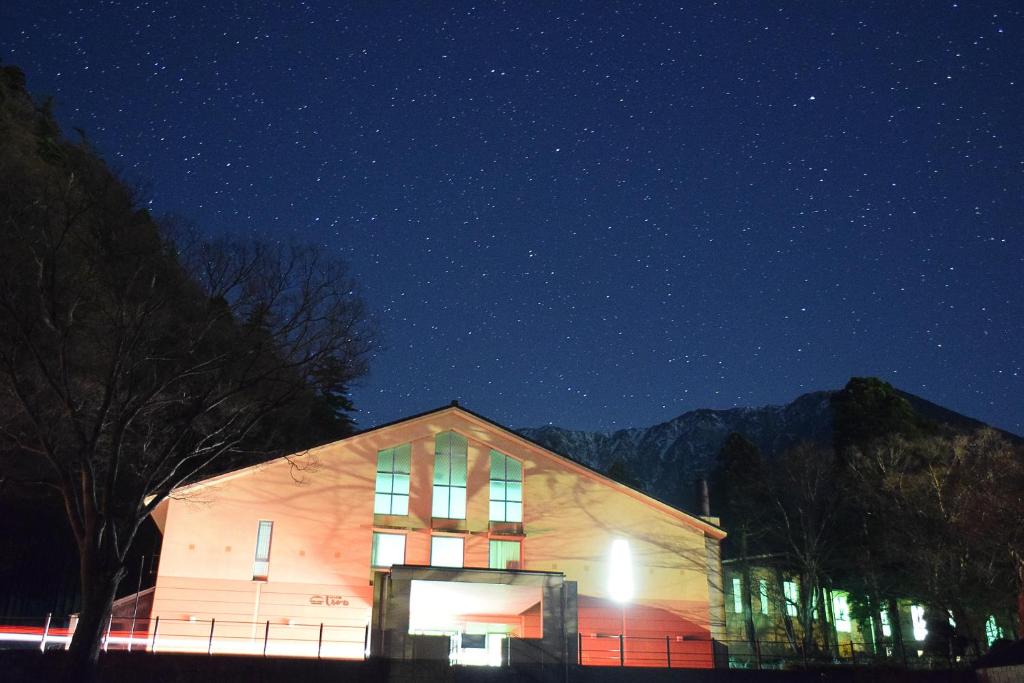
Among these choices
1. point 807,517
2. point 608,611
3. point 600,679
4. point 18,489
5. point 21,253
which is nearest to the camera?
point 21,253

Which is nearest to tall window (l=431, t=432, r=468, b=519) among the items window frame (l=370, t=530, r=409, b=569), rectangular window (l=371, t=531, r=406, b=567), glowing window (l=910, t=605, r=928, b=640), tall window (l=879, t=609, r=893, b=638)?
window frame (l=370, t=530, r=409, b=569)

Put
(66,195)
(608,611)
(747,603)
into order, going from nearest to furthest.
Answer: (66,195)
(608,611)
(747,603)

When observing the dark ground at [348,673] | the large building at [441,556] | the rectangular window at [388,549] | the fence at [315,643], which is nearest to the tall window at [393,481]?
the large building at [441,556]

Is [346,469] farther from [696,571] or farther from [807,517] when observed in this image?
[807,517]

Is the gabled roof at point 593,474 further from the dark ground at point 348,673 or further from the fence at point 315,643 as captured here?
the dark ground at point 348,673

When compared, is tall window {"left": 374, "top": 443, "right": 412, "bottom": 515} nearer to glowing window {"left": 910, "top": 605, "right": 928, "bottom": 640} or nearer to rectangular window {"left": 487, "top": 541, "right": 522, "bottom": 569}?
rectangular window {"left": 487, "top": 541, "right": 522, "bottom": 569}

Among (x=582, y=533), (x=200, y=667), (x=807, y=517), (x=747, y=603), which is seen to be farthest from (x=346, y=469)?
(x=747, y=603)

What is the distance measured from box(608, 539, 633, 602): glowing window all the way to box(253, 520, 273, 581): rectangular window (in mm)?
12239

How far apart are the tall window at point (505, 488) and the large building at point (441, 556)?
45 mm

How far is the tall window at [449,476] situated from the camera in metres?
30.5

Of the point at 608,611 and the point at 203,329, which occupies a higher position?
the point at 203,329

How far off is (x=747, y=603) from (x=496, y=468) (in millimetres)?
19601

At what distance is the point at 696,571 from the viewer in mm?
31250

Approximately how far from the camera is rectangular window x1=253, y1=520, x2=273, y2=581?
28.2m
